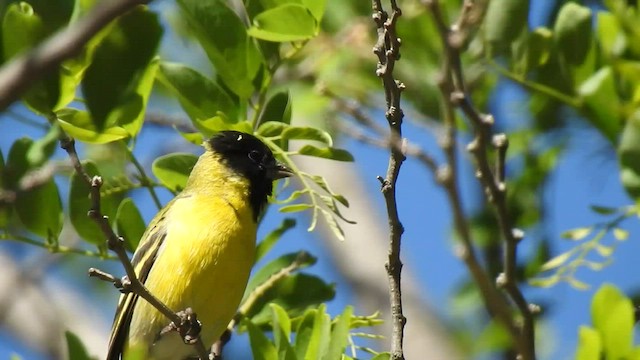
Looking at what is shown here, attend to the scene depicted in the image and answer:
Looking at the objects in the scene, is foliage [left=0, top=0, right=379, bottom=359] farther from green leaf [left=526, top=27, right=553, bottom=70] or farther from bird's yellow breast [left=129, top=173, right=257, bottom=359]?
green leaf [left=526, top=27, right=553, bottom=70]

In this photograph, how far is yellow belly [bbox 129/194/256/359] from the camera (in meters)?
3.34

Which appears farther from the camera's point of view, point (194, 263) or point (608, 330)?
point (194, 263)

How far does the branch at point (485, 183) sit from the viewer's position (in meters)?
2.00

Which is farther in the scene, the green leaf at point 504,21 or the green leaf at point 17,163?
the green leaf at point 504,21

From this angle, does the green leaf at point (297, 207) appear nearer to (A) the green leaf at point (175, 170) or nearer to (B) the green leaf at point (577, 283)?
(A) the green leaf at point (175, 170)

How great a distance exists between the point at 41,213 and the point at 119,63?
725 millimetres

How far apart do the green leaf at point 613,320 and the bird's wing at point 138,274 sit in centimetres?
152

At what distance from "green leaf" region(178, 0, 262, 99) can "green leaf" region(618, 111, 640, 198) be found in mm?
1111

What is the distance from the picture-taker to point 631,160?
3.13m

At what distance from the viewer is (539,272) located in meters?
3.67

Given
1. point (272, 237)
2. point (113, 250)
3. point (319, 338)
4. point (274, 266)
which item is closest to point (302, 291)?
point (274, 266)

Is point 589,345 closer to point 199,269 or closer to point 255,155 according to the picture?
point 199,269

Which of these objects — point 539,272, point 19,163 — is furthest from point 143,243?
point 539,272

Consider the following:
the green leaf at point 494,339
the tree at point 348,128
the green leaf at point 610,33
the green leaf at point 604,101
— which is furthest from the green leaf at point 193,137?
the green leaf at point 494,339
